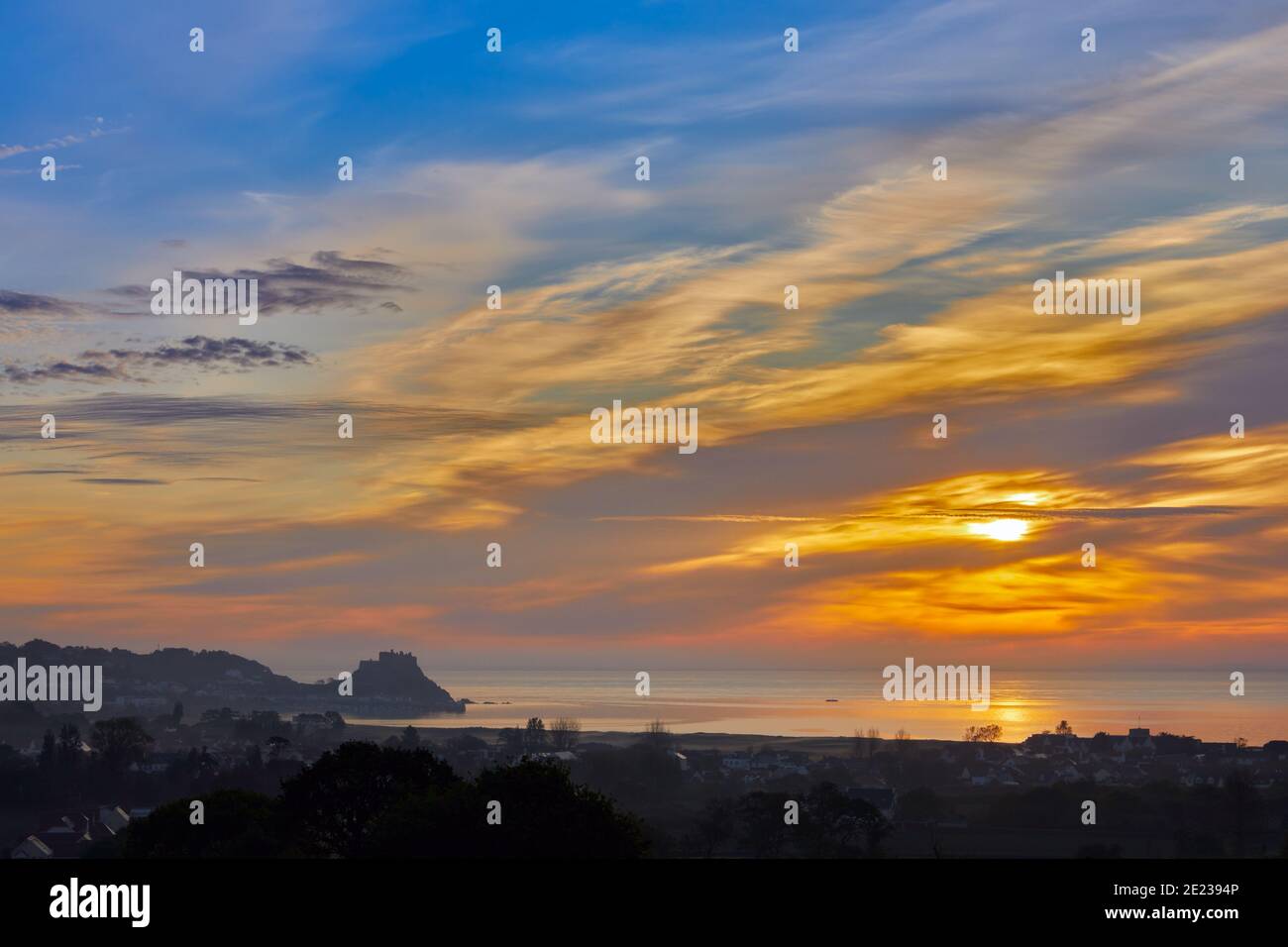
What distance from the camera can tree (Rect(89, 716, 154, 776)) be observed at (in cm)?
13075

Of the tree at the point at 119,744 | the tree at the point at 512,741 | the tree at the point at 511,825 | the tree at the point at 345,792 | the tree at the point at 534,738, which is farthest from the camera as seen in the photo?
the tree at the point at 534,738

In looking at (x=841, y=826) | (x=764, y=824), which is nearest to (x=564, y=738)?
(x=764, y=824)

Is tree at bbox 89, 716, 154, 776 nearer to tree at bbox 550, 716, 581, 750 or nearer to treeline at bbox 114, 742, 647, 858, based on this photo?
tree at bbox 550, 716, 581, 750

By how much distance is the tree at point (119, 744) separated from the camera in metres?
131

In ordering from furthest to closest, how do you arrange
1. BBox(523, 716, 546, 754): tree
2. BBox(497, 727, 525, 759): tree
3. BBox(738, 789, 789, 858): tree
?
BBox(523, 716, 546, 754): tree → BBox(497, 727, 525, 759): tree → BBox(738, 789, 789, 858): tree

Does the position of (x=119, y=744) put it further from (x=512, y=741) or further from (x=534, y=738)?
(x=534, y=738)

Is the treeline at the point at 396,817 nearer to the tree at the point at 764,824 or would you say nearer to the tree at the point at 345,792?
the tree at the point at 345,792

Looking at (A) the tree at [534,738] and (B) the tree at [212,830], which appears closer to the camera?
(B) the tree at [212,830]

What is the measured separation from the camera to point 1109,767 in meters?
138

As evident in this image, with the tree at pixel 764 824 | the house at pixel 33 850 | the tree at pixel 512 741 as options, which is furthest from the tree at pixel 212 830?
the tree at pixel 512 741

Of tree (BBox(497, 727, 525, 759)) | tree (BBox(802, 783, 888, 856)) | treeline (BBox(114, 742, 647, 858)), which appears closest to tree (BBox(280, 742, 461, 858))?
treeline (BBox(114, 742, 647, 858))

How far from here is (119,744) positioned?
136 meters
